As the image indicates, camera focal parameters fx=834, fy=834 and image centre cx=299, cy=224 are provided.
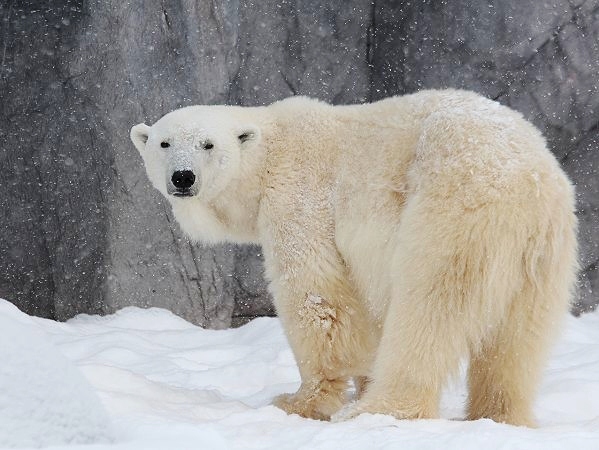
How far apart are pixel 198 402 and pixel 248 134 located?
4.55 feet

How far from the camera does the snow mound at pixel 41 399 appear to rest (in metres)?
2.38

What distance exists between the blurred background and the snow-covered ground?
0.82 metres

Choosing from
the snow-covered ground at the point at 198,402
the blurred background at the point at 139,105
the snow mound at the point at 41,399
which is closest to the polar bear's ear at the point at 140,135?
the snow-covered ground at the point at 198,402

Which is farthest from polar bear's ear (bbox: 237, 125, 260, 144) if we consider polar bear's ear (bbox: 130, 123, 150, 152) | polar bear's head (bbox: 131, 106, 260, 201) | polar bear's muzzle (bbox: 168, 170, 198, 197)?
polar bear's ear (bbox: 130, 123, 150, 152)

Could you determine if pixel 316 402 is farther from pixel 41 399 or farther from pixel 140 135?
pixel 140 135

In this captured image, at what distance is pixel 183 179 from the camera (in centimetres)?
424

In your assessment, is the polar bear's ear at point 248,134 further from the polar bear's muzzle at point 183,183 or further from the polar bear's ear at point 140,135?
the polar bear's ear at point 140,135

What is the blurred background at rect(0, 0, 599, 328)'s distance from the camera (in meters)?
6.91

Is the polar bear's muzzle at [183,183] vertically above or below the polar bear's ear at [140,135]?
below

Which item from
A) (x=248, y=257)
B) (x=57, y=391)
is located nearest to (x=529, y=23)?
(x=248, y=257)

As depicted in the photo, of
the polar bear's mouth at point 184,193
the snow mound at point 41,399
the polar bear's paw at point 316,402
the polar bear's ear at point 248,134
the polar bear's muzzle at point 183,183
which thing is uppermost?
the polar bear's ear at point 248,134

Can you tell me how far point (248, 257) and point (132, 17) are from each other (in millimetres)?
2275

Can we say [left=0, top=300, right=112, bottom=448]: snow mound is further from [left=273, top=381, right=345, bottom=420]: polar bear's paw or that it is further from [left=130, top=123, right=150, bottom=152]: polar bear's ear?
[left=130, top=123, right=150, bottom=152]: polar bear's ear

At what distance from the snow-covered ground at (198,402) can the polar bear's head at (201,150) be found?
992mm
